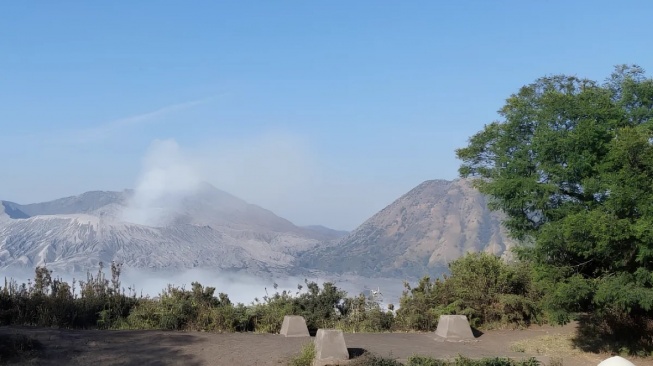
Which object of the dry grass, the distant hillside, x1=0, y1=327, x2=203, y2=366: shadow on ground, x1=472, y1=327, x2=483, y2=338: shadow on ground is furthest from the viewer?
the distant hillside

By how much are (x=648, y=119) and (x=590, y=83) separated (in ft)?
4.88

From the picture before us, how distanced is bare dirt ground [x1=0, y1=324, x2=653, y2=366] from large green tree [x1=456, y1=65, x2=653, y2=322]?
208cm

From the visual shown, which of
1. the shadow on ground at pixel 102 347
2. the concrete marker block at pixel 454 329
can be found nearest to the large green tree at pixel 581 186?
the concrete marker block at pixel 454 329

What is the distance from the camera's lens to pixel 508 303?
59.7 feet

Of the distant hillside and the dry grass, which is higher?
→ the distant hillside

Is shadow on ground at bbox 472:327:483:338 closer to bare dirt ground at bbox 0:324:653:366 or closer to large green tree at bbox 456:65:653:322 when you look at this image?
bare dirt ground at bbox 0:324:653:366

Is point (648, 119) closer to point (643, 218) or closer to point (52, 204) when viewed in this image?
point (643, 218)

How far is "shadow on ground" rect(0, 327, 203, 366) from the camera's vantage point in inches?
415

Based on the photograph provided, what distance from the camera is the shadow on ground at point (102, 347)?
1055 cm

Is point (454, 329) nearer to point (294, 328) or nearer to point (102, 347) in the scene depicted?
point (294, 328)

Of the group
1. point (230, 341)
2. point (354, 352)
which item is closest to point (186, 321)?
point (230, 341)

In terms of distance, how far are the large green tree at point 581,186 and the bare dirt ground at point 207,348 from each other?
2.08 metres

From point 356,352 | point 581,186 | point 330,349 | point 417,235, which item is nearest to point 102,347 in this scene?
point 330,349

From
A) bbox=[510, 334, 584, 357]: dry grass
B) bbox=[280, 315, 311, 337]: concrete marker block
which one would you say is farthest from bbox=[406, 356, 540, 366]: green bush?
bbox=[280, 315, 311, 337]: concrete marker block
